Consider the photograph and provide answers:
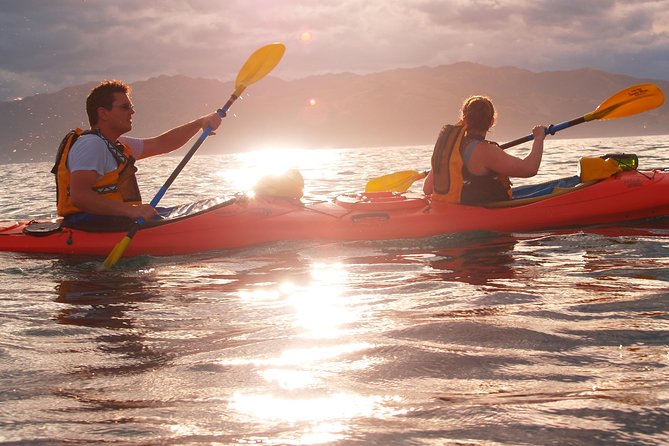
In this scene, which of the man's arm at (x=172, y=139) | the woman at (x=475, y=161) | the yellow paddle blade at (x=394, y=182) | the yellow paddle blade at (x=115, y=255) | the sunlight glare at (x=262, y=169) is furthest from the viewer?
the sunlight glare at (x=262, y=169)

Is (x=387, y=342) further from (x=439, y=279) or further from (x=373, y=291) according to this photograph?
(x=439, y=279)

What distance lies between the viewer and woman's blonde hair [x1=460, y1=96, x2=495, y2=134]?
19.0ft

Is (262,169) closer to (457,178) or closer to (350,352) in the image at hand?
(457,178)

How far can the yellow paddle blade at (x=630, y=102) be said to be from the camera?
23.5ft

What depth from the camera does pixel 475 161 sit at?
5980 mm

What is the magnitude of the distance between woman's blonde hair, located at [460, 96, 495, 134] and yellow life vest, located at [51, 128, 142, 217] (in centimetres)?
288

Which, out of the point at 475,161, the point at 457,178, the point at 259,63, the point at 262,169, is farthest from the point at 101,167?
the point at 262,169

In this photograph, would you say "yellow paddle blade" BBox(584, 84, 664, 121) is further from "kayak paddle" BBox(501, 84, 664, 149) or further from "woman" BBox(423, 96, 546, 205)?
"woman" BBox(423, 96, 546, 205)

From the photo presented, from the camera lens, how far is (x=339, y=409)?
2.25 m

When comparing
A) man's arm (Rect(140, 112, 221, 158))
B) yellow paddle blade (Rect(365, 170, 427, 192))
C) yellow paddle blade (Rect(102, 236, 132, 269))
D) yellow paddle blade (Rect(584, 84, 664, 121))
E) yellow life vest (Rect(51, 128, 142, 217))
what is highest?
yellow paddle blade (Rect(584, 84, 664, 121))

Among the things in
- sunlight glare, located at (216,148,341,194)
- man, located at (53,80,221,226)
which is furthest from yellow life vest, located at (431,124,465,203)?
man, located at (53,80,221,226)

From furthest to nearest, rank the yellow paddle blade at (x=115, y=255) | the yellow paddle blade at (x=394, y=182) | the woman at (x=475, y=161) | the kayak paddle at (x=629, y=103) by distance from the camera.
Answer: the yellow paddle blade at (x=394, y=182) < the kayak paddle at (x=629, y=103) < the woman at (x=475, y=161) < the yellow paddle blade at (x=115, y=255)

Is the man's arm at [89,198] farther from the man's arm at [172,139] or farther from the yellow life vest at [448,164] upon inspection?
the yellow life vest at [448,164]

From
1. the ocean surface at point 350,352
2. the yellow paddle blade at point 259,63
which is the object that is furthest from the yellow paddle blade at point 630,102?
the yellow paddle blade at point 259,63
